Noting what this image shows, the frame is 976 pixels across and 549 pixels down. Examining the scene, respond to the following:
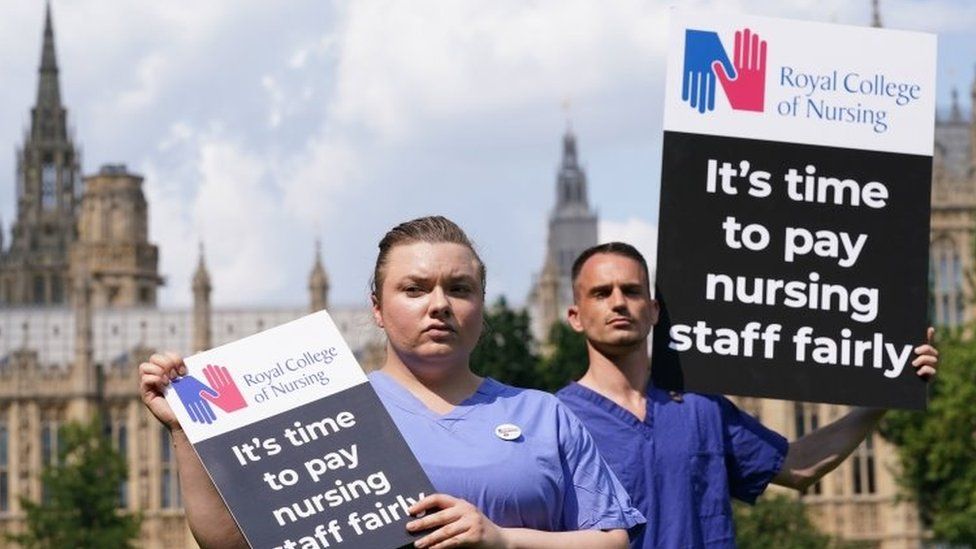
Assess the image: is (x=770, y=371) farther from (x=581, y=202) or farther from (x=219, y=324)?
(x=581, y=202)

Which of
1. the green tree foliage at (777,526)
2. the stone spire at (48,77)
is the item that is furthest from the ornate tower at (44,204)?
the green tree foliage at (777,526)

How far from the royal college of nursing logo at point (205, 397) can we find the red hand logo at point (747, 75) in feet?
9.28

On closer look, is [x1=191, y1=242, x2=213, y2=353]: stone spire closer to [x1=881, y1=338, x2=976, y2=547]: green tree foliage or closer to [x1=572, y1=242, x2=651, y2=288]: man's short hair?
[x1=881, y1=338, x2=976, y2=547]: green tree foliage

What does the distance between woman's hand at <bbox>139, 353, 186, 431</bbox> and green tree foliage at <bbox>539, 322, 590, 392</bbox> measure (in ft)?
191

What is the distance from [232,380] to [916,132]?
11.0 ft

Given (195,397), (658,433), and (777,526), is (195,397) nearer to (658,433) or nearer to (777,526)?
(658,433)

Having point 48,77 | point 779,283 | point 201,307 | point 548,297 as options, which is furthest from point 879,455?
point 779,283

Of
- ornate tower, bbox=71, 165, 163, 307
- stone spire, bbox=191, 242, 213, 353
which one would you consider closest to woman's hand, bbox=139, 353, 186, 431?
stone spire, bbox=191, 242, 213, 353

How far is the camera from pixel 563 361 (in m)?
67.6

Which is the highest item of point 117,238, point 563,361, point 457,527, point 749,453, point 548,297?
point 117,238

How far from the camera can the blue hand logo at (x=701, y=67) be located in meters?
10.3

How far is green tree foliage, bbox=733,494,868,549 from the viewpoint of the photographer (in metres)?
54.4

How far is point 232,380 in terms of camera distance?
8148 mm

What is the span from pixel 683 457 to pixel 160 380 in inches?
97.7
